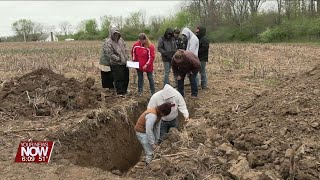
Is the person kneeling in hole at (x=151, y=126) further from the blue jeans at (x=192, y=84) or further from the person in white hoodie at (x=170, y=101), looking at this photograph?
the blue jeans at (x=192, y=84)

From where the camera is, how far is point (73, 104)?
793cm

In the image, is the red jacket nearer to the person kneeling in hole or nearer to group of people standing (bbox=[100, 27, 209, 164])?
group of people standing (bbox=[100, 27, 209, 164])

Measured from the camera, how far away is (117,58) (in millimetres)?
8609

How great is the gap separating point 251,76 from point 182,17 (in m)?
44.5

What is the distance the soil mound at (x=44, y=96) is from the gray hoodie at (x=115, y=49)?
81 centimetres

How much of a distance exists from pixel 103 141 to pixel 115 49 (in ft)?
7.40

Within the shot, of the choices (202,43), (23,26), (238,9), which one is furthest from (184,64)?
(23,26)

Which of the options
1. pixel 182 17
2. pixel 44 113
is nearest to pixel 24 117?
pixel 44 113

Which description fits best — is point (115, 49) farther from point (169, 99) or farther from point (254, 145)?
point (254, 145)

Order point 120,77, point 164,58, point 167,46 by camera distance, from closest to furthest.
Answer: point 120,77, point 167,46, point 164,58

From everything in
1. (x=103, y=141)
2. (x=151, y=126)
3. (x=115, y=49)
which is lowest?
(x=103, y=141)

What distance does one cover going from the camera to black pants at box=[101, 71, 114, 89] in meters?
9.19

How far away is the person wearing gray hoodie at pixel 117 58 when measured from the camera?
8578 mm

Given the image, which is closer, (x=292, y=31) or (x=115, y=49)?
(x=115, y=49)
